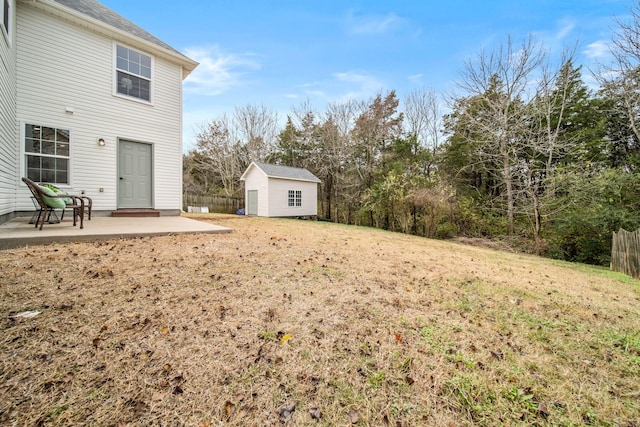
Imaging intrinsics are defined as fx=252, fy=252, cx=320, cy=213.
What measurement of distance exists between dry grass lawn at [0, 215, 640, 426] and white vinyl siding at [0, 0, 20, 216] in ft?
10.3

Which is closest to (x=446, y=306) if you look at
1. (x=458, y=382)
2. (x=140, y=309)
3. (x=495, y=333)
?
(x=495, y=333)

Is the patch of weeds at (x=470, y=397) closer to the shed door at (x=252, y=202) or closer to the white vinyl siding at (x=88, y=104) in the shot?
the white vinyl siding at (x=88, y=104)

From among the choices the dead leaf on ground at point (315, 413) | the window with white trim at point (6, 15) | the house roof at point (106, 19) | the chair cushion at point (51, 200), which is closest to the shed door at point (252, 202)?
the house roof at point (106, 19)

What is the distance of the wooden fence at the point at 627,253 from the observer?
240 inches

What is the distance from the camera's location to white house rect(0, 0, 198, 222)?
570 cm

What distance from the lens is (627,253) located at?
6.34 metres

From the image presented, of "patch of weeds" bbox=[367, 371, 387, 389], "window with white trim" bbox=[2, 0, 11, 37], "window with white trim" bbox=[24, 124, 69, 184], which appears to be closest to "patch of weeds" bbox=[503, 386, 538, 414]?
"patch of weeds" bbox=[367, 371, 387, 389]

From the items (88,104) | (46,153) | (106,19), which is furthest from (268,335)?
(106,19)

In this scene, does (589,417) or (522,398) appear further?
(522,398)

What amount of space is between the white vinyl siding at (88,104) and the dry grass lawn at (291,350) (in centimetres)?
436

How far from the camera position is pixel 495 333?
220 centimetres

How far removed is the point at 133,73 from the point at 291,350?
29.3 ft

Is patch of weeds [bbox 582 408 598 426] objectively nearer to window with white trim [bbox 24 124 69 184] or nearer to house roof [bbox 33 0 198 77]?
window with white trim [bbox 24 124 69 184]

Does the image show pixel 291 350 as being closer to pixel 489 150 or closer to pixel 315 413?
pixel 315 413
